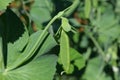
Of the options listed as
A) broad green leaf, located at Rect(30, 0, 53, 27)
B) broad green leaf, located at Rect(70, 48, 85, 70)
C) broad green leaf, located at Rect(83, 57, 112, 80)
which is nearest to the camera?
broad green leaf, located at Rect(70, 48, 85, 70)

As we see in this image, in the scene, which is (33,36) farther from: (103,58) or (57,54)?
(103,58)

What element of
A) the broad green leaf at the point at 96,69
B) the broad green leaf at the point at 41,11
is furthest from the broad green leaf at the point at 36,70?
the broad green leaf at the point at 96,69

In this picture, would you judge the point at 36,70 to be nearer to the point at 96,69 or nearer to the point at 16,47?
the point at 16,47

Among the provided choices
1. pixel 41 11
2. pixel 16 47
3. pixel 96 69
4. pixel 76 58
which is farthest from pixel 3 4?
pixel 96 69

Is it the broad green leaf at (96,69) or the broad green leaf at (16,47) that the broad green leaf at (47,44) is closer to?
the broad green leaf at (16,47)

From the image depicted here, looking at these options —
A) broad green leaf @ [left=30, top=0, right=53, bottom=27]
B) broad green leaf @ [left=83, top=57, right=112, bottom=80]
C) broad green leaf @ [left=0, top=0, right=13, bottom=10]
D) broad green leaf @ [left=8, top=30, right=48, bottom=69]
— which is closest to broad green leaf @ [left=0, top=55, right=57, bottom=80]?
broad green leaf @ [left=8, top=30, right=48, bottom=69]

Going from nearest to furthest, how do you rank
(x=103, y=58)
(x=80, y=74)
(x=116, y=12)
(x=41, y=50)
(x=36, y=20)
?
(x=41, y=50), (x=36, y=20), (x=80, y=74), (x=103, y=58), (x=116, y=12)

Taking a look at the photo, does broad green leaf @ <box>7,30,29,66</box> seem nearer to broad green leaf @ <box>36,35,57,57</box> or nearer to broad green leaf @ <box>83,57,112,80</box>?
broad green leaf @ <box>36,35,57,57</box>

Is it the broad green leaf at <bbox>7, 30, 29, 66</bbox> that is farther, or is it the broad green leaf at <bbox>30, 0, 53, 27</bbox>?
the broad green leaf at <bbox>30, 0, 53, 27</bbox>

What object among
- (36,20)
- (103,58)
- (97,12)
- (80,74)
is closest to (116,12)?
(97,12)
